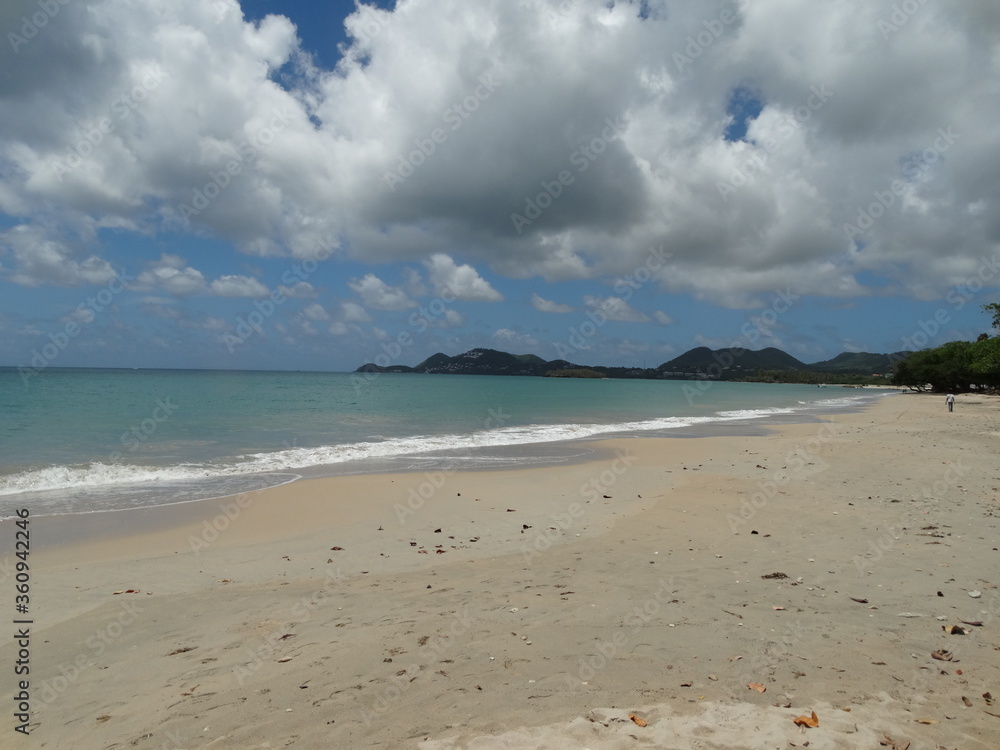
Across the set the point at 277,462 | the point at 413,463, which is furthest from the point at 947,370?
the point at 277,462

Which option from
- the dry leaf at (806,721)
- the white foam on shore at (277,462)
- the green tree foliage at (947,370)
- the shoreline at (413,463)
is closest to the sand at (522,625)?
the dry leaf at (806,721)

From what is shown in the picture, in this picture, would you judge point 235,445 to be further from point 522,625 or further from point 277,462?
point 522,625

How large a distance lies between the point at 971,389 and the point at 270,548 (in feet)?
335

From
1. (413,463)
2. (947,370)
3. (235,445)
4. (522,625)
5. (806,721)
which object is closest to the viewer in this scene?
(806,721)

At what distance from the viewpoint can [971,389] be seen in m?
79.1

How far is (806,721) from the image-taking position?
367 centimetres

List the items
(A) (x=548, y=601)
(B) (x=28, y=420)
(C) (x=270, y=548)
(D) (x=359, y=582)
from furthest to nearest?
(B) (x=28, y=420)
(C) (x=270, y=548)
(D) (x=359, y=582)
(A) (x=548, y=601)

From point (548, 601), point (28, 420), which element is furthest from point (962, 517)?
point (28, 420)

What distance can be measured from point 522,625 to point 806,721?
98.5 inches

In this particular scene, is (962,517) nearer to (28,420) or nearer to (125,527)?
(125,527)

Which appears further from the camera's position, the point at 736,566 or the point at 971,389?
the point at 971,389

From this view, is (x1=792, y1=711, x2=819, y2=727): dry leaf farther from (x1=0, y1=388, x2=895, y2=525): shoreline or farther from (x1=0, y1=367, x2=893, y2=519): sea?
(x1=0, y1=367, x2=893, y2=519): sea

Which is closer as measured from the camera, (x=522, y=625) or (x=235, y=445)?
(x=522, y=625)

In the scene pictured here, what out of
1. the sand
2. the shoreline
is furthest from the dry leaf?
the shoreline
